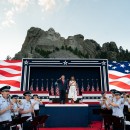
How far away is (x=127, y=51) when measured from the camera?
241ft

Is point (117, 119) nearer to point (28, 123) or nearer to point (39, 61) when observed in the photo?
point (28, 123)

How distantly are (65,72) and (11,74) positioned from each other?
173 inches

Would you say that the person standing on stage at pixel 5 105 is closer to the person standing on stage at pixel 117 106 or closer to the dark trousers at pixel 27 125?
the dark trousers at pixel 27 125

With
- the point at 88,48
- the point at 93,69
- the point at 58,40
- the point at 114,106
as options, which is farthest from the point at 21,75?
the point at 88,48

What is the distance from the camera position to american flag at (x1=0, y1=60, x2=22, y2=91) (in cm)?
2133

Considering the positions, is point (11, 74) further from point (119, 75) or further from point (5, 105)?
point (5, 105)

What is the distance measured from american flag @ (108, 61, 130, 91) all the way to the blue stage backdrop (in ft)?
1.54

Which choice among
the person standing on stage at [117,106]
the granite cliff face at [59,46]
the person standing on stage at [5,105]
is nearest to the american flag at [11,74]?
the person standing on stage at [117,106]

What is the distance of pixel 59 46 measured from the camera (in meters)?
69.6

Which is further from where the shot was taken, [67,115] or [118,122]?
[67,115]

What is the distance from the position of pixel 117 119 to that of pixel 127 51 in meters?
66.7

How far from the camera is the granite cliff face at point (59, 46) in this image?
64.5m

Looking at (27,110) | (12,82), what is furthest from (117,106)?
(12,82)

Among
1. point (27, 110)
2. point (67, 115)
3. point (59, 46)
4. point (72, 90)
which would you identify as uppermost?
point (59, 46)
